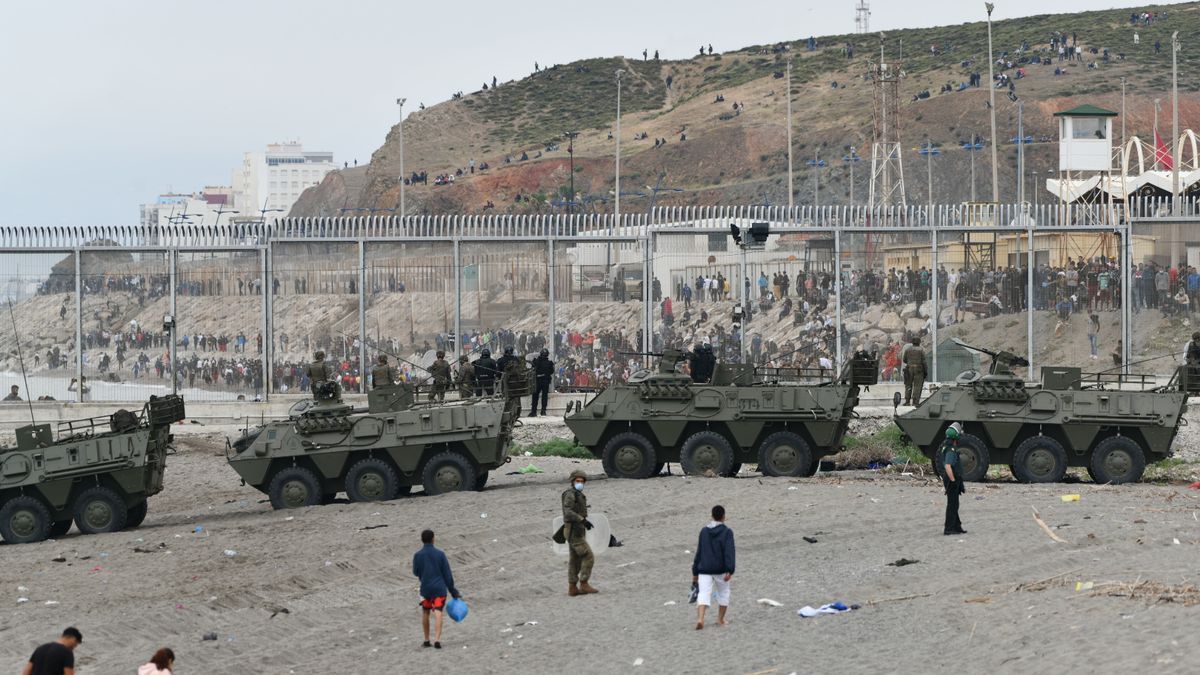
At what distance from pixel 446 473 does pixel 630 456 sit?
8.79 feet

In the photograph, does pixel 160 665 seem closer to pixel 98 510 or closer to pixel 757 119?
pixel 98 510

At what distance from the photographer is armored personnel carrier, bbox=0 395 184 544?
23.8 m

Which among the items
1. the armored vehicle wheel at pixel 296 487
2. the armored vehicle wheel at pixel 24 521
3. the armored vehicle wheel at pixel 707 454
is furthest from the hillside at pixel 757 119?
the armored vehicle wheel at pixel 24 521

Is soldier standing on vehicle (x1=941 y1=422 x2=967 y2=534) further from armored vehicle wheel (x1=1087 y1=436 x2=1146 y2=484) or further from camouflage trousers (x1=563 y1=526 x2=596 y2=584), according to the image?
armored vehicle wheel (x1=1087 y1=436 x2=1146 y2=484)

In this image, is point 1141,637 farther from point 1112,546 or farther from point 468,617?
point 468,617

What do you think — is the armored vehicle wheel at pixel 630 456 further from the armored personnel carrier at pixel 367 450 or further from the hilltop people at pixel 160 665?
the hilltop people at pixel 160 665

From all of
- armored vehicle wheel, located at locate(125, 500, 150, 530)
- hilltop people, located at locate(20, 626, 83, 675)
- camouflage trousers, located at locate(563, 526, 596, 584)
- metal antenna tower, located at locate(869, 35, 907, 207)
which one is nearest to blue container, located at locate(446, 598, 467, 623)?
camouflage trousers, located at locate(563, 526, 596, 584)

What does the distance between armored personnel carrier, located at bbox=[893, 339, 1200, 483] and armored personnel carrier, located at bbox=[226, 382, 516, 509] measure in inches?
231

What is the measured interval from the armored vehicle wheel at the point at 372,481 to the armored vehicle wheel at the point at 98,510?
3038 millimetres

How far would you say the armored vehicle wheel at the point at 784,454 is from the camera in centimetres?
2539

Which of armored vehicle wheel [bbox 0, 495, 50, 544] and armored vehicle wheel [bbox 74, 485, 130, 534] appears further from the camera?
armored vehicle wheel [bbox 74, 485, 130, 534]

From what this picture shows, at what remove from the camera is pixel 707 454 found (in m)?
25.5


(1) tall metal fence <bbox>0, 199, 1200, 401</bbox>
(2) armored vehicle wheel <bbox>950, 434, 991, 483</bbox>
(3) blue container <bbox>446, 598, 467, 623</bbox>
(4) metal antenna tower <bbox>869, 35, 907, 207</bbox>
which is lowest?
(3) blue container <bbox>446, 598, 467, 623</bbox>

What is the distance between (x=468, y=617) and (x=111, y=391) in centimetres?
1927
